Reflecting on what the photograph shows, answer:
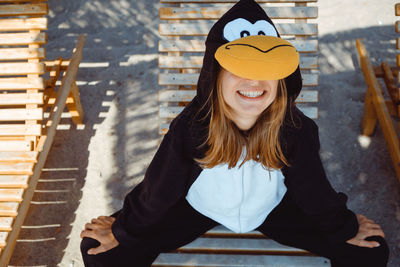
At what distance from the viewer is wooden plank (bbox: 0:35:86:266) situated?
2.29 m

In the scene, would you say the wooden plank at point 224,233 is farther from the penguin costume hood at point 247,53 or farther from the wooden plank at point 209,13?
the wooden plank at point 209,13

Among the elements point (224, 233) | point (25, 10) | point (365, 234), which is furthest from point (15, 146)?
point (365, 234)

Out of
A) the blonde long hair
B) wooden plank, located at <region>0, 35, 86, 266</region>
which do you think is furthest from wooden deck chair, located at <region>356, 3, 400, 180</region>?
wooden plank, located at <region>0, 35, 86, 266</region>

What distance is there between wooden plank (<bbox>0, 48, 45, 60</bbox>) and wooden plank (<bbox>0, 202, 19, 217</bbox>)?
102 centimetres

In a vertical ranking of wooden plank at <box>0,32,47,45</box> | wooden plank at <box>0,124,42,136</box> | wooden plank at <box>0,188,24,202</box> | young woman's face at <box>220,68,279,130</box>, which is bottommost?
wooden plank at <box>0,188,24,202</box>

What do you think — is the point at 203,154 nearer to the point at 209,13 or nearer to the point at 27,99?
the point at 209,13

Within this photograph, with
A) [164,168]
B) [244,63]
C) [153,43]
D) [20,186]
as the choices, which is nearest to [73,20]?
[153,43]

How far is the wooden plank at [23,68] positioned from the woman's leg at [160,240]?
1311 millimetres

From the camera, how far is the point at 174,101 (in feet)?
8.81

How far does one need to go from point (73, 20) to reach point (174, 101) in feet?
7.74

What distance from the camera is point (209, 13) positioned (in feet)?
8.96

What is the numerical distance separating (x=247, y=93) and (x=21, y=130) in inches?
67.1

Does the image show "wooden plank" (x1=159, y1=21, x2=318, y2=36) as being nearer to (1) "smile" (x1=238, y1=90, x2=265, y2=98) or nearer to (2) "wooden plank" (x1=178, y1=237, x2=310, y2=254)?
(1) "smile" (x1=238, y1=90, x2=265, y2=98)

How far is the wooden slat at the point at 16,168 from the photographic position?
8.20 ft
